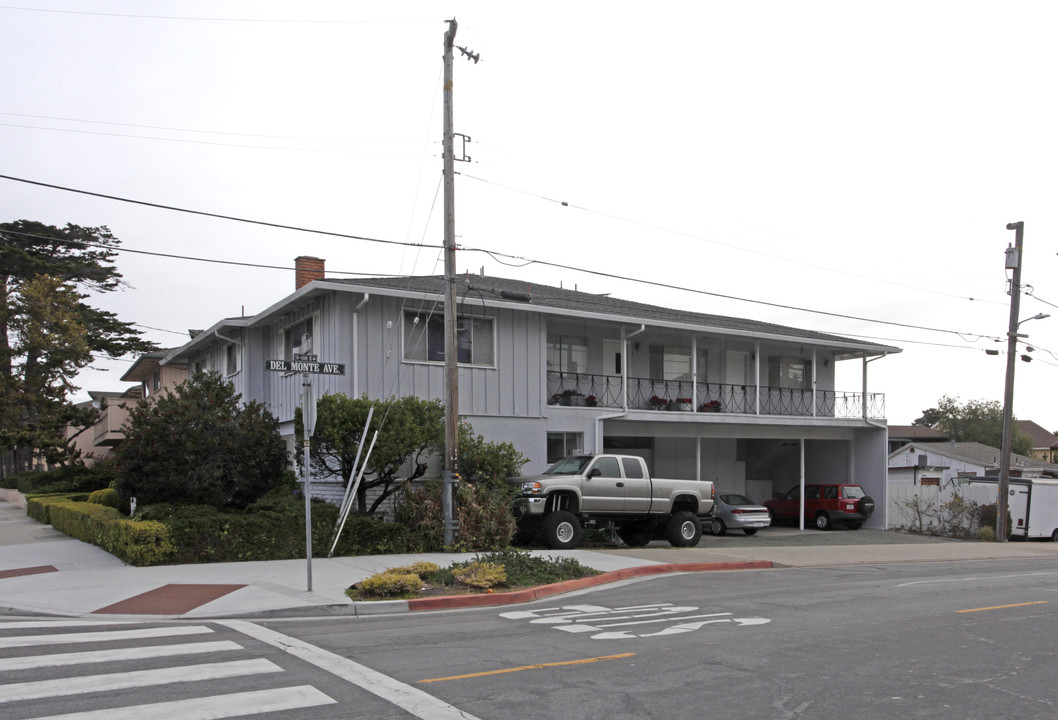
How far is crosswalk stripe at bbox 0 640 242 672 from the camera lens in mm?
7383

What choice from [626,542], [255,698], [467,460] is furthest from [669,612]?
[626,542]

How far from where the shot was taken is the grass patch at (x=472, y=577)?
456 inches

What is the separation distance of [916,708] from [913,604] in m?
6.07

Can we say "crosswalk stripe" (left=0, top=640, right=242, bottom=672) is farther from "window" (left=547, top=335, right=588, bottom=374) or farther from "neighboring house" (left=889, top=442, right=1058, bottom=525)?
"neighboring house" (left=889, top=442, right=1058, bottom=525)

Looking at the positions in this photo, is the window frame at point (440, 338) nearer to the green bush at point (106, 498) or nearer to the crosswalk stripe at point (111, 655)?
the green bush at point (106, 498)

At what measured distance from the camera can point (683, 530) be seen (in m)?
19.8

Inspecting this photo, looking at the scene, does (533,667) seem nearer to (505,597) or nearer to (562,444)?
(505,597)

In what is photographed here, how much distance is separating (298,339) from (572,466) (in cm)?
778

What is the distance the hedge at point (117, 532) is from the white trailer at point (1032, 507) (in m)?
26.1

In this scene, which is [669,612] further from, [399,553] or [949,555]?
[949,555]

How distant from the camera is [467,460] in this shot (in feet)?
58.2

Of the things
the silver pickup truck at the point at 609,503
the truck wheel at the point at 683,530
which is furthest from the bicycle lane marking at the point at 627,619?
the truck wheel at the point at 683,530

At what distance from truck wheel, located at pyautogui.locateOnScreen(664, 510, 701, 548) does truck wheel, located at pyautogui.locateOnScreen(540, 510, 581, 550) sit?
9.58 feet

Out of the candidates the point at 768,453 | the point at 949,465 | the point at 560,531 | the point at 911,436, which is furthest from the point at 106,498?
the point at 911,436
